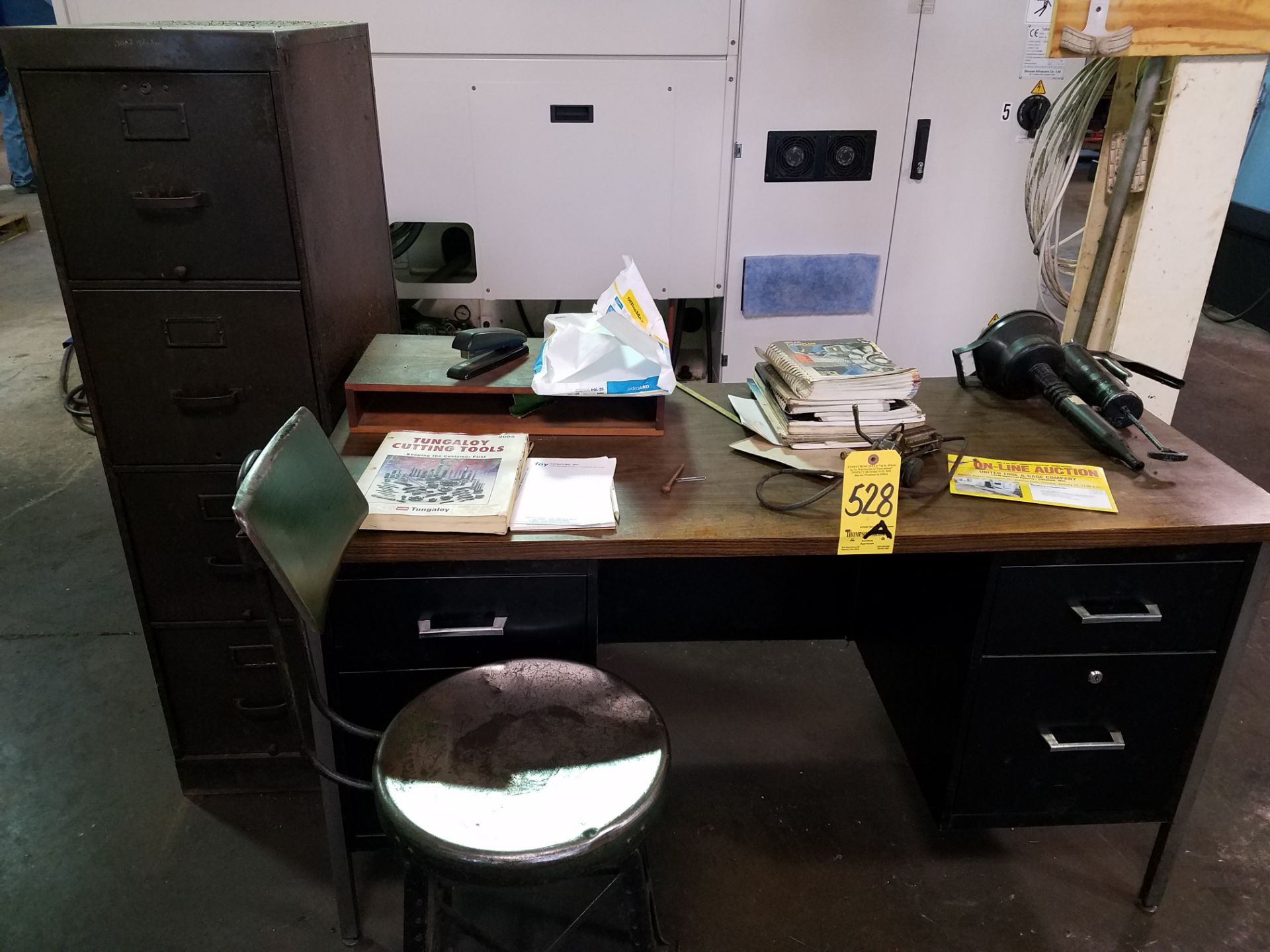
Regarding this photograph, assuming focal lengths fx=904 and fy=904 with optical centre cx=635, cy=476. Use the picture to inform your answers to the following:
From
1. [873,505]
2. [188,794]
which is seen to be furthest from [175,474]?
[873,505]

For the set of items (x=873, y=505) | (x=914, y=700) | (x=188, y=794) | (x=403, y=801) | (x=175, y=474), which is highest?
(x=873, y=505)

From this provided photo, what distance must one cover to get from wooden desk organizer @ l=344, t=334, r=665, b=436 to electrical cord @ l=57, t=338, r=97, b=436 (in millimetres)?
2282

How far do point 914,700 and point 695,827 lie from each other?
0.45 m

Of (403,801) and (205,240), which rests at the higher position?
(205,240)

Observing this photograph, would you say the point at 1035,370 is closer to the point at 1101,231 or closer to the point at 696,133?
the point at 1101,231

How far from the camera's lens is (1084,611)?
47.6 inches

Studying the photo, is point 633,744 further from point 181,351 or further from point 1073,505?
point 181,351

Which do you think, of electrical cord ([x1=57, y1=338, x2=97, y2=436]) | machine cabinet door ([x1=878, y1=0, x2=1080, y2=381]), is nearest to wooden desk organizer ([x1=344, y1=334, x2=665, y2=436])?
machine cabinet door ([x1=878, y1=0, x2=1080, y2=381])

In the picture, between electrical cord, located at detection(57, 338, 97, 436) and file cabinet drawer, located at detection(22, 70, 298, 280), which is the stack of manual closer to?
file cabinet drawer, located at detection(22, 70, 298, 280)

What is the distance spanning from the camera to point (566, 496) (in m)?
1.17

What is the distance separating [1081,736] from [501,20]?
1.85 m

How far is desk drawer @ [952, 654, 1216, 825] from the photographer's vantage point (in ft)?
4.19

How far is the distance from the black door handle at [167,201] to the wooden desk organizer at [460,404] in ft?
1.01

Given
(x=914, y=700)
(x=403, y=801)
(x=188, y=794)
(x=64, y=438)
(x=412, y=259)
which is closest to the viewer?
(x=403, y=801)
